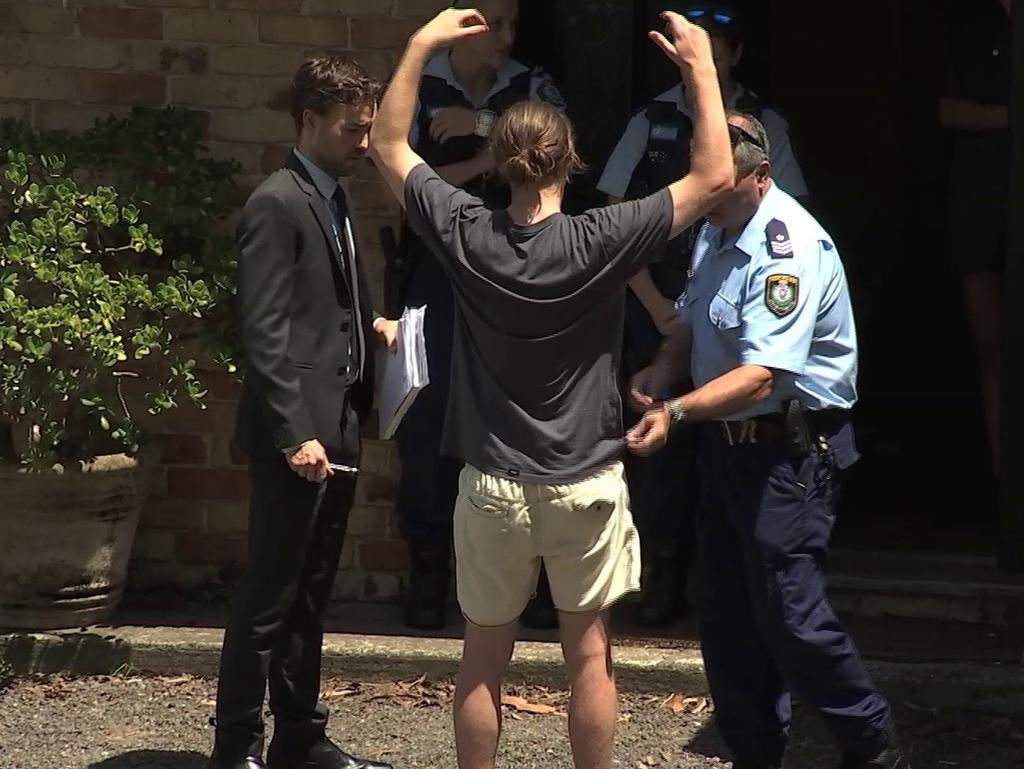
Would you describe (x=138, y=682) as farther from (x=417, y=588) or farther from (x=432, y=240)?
(x=432, y=240)

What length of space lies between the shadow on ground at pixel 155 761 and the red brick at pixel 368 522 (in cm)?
121

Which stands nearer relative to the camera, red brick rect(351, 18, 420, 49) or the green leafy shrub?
the green leafy shrub

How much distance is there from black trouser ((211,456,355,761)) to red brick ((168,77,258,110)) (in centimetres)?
175

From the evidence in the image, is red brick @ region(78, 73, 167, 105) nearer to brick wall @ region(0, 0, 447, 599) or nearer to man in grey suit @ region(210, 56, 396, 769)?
brick wall @ region(0, 0, 447, 599)

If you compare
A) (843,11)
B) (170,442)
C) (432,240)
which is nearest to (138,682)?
(170,442)

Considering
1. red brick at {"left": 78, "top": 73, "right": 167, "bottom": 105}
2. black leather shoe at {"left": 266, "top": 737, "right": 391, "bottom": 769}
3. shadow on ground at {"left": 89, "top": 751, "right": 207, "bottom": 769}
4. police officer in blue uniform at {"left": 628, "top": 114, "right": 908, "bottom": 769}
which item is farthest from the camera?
red brick at {"left": 78, "top": 73, "right": 167, "bottom": 105}

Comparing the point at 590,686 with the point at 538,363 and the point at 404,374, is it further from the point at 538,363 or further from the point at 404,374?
the point at 404,374

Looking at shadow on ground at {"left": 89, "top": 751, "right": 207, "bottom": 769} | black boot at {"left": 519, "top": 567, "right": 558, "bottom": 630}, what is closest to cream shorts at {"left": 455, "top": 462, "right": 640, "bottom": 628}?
shadow on ground at {"left": 89, "top": 751, "right": 207, "bottom": 769}

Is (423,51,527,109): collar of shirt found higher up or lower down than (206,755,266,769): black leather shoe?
higher up

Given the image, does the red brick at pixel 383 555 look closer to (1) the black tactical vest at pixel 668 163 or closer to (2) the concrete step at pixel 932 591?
(1) the black tactical vest at pixel 668 163

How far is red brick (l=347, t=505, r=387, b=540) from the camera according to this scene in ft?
20.0

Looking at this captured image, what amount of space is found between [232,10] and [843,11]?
12.3ft

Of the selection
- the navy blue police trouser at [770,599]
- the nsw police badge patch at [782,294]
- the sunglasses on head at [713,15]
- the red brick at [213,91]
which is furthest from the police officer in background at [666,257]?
the red brick at [213,91]

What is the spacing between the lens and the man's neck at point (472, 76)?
18.5ft
